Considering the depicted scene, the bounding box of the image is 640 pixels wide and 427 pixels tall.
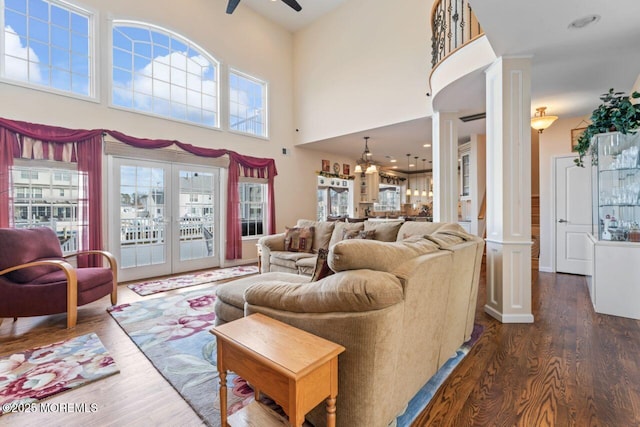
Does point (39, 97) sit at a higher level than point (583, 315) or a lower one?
higher

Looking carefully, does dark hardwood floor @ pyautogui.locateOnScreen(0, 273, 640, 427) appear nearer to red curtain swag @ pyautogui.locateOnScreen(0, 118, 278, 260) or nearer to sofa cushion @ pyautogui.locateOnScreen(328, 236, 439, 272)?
sofa cushion @ pyautogui.locateOnScreen(328, 236, 439, 272)

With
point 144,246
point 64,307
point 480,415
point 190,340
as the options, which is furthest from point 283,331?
point 144,246

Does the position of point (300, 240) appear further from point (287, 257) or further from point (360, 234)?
point (360, 234)

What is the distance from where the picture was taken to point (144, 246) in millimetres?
4871

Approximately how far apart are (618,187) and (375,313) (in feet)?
12.3

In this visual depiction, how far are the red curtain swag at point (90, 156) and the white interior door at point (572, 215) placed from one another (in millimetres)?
5928

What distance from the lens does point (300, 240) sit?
4.48 m

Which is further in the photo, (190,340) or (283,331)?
(190,340)

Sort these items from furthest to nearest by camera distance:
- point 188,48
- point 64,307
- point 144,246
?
point 188,48, point 144,246, point 64,307

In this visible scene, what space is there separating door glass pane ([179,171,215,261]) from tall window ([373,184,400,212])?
758 centimetres

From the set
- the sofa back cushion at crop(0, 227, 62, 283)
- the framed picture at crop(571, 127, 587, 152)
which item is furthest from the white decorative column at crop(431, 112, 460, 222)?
the sofa back cushion at crop(0, 227, 62, 283)

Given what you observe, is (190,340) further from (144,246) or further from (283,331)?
(144,246)

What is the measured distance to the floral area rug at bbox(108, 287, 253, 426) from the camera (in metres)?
1.75

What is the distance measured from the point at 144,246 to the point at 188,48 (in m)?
3.85
